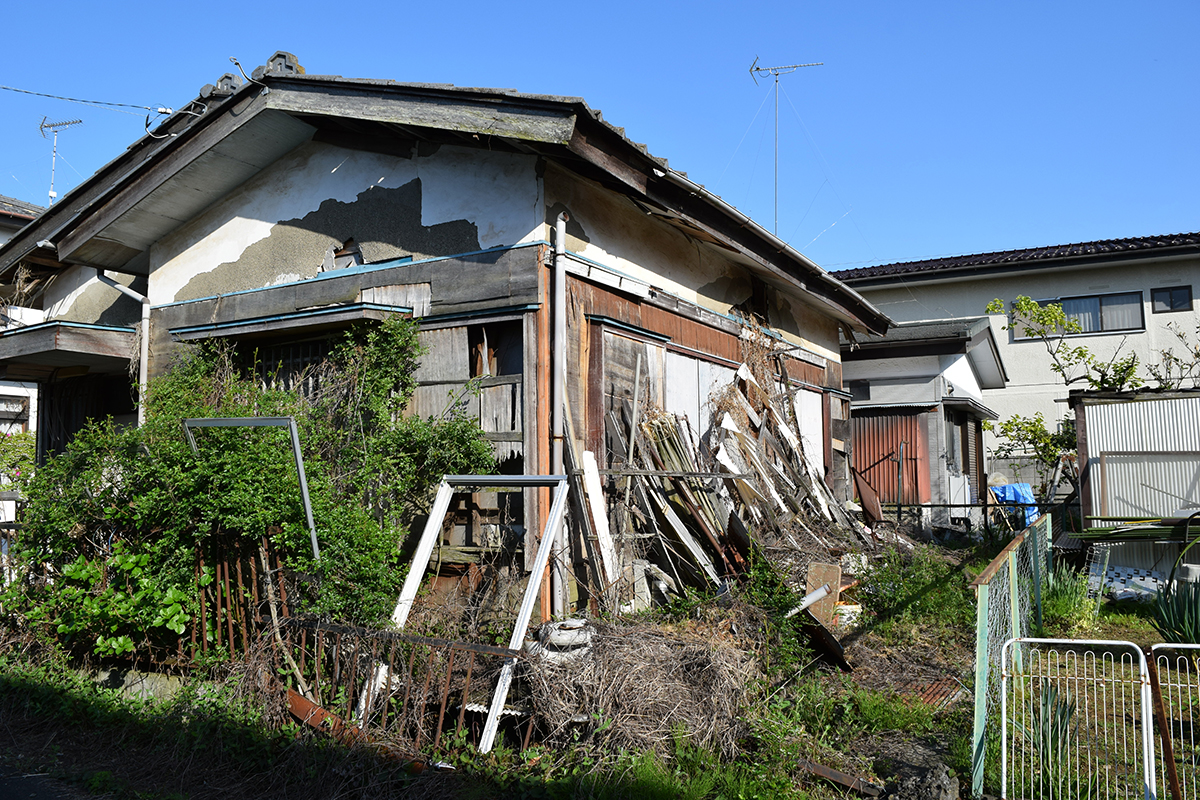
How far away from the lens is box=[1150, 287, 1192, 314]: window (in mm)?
21281

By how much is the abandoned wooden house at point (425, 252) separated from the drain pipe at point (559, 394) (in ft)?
0.10

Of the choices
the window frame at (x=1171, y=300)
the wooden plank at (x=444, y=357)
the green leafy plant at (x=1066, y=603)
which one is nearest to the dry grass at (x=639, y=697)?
the wooden plank at (x=444, y=357)

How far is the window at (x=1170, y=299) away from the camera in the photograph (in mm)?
21281

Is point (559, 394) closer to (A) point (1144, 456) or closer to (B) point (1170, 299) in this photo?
(A) point (1144, 456)

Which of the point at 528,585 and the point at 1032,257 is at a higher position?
the point at 1032,257

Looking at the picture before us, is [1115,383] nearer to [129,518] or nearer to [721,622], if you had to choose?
[721,622]

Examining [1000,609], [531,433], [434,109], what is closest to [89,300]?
[434,109]

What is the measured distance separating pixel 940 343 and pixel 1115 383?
303 centimetres

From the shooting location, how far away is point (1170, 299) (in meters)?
21.4

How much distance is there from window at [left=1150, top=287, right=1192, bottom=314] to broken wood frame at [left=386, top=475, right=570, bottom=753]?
21.3 meters

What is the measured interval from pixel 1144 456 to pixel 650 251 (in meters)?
6.56

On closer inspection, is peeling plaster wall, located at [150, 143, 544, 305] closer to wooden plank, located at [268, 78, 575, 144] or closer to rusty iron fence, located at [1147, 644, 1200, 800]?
wooden plank, located at [268, 78, 575, 144]

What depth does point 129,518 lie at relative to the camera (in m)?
6.30

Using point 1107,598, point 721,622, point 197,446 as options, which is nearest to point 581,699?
point 721,622
